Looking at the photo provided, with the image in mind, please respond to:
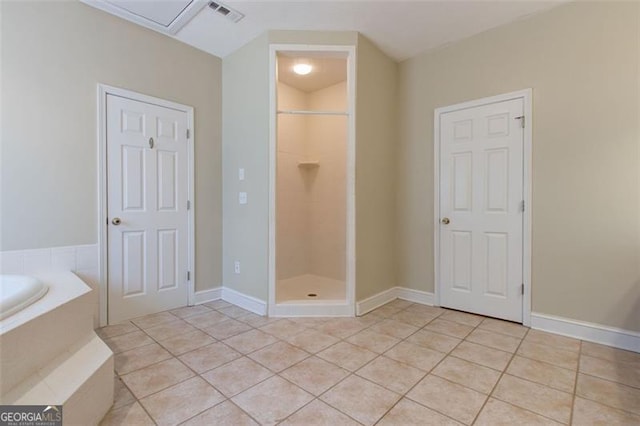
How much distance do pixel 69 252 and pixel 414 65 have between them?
149 inches

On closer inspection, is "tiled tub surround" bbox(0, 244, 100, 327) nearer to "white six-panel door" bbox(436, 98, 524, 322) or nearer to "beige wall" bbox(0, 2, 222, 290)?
"beige wall" bbox(0, 2, 222, 290)

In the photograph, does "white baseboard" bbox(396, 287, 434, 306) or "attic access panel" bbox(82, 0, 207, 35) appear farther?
"white baseboard" bbox(396, 287, 434, 306)

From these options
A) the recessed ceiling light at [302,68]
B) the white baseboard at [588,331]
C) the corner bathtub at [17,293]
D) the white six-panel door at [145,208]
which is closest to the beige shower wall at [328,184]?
the recessed ceiling light at [302,68]

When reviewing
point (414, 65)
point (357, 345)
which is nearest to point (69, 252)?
point (357, 345)

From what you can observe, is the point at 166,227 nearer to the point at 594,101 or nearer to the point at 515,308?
the point at 515,308

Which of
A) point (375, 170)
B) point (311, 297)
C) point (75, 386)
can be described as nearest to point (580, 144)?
point (375, 170)

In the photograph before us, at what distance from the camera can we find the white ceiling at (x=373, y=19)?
246cm

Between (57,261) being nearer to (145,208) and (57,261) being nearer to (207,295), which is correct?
(145,208)

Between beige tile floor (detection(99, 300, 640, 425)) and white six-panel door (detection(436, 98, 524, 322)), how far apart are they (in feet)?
1.07

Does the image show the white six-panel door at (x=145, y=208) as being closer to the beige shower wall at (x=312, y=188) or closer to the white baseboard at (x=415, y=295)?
the beige shower wall at (x=312, y=188)

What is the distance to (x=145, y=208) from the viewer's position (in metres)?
2.85

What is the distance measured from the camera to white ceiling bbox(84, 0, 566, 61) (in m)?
2.46

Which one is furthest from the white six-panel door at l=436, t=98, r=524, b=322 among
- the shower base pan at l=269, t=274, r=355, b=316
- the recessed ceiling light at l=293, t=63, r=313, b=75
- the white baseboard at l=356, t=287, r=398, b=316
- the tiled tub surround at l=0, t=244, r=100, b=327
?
the tiled tub surround at l=0, t=244, r=100, b=327

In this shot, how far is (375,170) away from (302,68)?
157 cm
